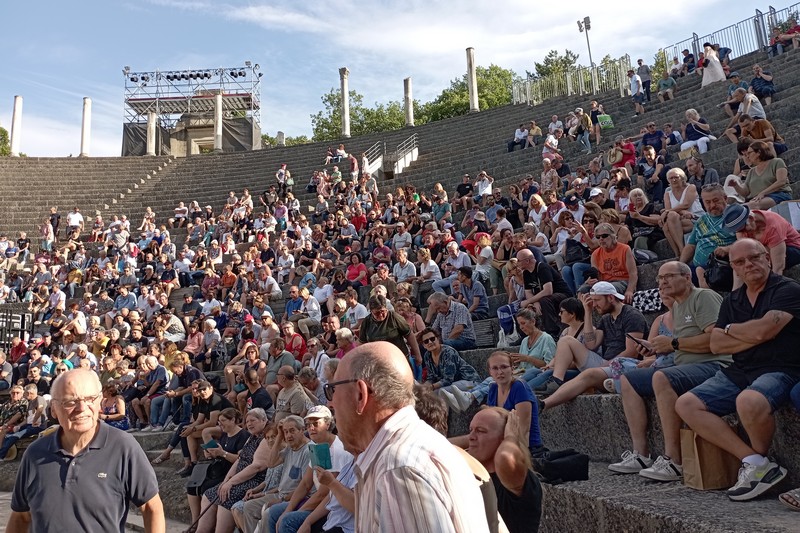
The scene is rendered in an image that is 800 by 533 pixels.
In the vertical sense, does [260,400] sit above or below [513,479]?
above

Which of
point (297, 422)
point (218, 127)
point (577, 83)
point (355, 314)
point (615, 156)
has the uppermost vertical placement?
point (218, 127)

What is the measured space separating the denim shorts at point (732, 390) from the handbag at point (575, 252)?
411 centimetres

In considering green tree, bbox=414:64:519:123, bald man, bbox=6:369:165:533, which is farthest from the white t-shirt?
green tree, bbox=414:64:519:123

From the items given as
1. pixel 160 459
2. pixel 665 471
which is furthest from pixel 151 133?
pixel 665 471

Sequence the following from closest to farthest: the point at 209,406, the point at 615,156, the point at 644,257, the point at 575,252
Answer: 1. the point at 644,257
2. the point at 575,252
3. the point at 209,406
4. the point at 615,156

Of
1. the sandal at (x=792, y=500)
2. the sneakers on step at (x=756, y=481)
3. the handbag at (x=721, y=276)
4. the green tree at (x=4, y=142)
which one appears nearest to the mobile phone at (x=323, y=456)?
the sneakers on step at (x=756, y=481)

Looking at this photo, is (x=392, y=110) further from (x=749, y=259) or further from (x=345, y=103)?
(x=749, y=259)

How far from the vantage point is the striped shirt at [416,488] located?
1438 millimetres

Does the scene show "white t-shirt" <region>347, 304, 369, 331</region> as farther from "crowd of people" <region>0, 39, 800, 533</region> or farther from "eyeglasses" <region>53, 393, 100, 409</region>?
"eyeglasses" <region>53, 393, 100, 409</region>

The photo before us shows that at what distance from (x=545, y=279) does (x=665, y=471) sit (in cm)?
373

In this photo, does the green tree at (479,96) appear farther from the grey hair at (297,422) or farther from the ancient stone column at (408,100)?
the grey hair at (297,422)

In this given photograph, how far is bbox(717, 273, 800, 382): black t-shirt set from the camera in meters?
3.37

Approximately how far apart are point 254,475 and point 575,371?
2.92 meters

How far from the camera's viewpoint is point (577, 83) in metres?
23.3
